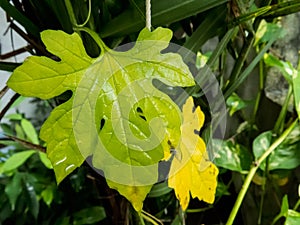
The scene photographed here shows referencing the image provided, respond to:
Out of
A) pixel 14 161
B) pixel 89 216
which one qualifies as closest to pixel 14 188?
pixel 14 161

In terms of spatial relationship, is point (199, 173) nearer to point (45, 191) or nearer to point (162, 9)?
point (162, 9)

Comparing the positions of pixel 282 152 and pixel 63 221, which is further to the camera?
pixel 63 221

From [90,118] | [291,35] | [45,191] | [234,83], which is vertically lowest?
[45,191]

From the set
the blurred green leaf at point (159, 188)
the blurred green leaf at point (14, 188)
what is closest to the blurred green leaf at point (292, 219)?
the blurred green leaf at point (159, 188)

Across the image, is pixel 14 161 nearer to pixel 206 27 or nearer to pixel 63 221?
pixel 63 221

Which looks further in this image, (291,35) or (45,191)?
(45,191)

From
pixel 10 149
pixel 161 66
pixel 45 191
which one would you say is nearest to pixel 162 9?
pixel 161 66
